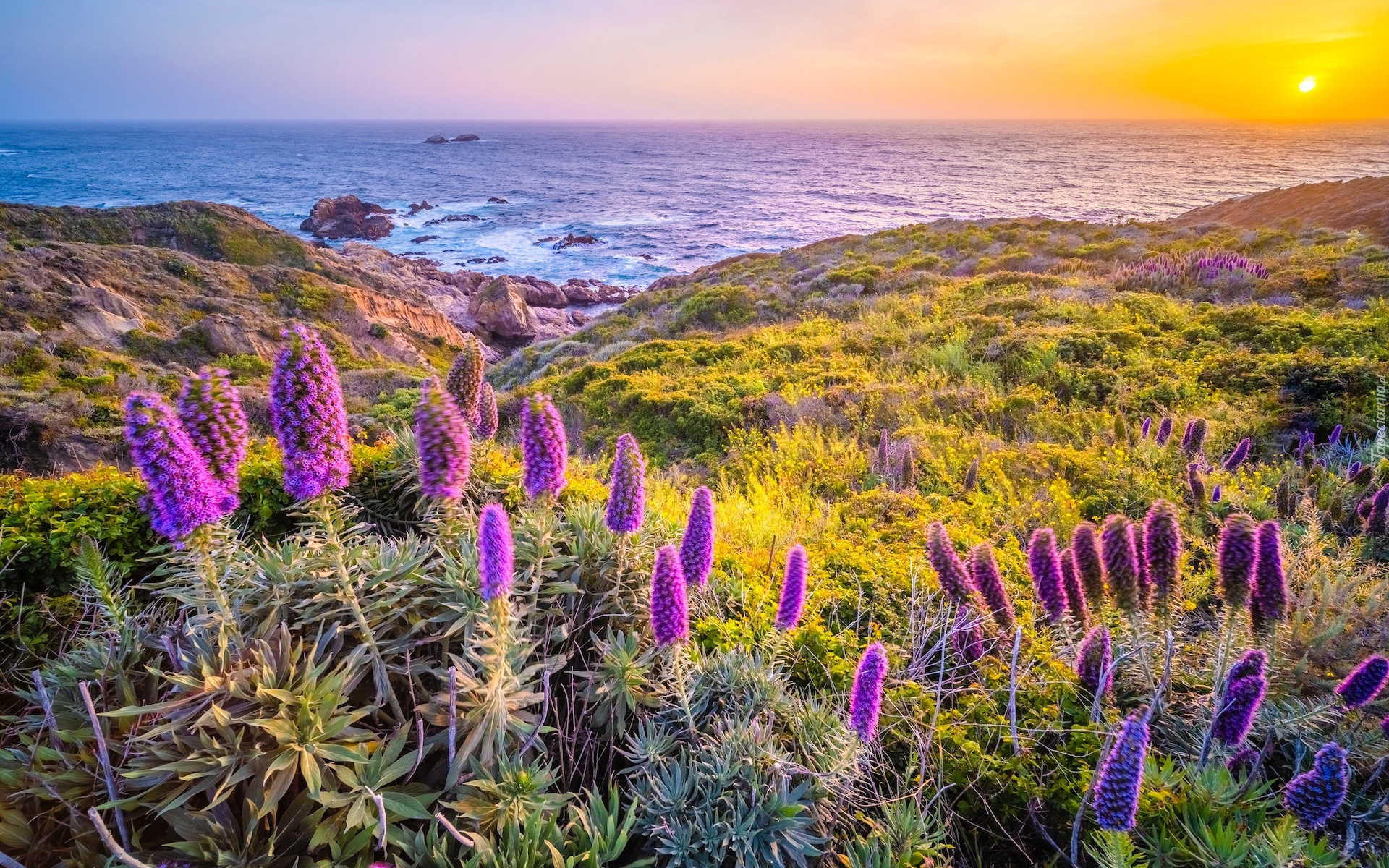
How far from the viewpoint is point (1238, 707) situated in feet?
7.31

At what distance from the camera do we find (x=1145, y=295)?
12.9m

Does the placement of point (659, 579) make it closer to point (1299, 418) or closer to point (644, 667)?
point (644, 667)

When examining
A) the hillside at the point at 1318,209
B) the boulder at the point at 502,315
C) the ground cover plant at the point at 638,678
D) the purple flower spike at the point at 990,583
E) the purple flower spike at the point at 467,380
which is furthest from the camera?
the boulder at the point at 502,315

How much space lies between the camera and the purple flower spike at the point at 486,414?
436 centimetres

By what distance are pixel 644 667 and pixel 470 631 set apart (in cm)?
73

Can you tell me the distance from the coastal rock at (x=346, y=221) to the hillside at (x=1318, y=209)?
6188 centimetres

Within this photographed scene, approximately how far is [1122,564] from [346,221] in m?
70.0

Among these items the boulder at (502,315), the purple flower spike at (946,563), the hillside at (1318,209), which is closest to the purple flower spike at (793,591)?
the purple flower spike at (946,563)

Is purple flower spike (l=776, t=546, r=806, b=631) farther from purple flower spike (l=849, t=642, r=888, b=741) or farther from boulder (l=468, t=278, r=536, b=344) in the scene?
boulder (l=468, t=278, r=536, b=344)

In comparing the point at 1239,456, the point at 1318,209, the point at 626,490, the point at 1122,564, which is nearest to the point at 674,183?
the point at 1318,209

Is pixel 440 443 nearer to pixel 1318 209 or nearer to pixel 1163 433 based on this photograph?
pixel 1163 433

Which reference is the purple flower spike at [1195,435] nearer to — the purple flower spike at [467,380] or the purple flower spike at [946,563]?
the purple flower spike at [946,563]

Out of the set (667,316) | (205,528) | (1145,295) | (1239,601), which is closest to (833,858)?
(1239,601)

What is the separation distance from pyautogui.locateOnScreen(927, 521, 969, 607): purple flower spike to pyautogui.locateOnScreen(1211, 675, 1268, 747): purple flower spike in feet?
3.06
